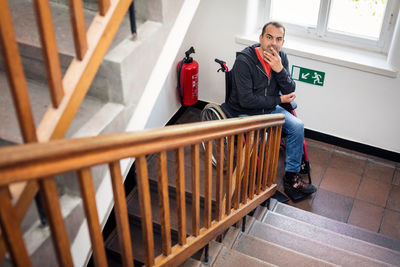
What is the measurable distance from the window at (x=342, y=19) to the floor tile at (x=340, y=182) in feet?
3.84

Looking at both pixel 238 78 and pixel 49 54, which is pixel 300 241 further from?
pixel 49 54

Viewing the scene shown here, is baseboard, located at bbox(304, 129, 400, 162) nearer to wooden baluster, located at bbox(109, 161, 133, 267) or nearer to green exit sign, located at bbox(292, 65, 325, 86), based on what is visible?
green exit sign, located at bbox(292, 65, 325, 86)

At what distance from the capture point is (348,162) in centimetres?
406

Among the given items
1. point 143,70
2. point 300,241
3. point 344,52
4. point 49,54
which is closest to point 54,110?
point 49,54

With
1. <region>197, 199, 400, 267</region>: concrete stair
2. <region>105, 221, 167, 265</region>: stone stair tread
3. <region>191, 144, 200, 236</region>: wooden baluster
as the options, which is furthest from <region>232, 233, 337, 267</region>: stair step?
<region>105, 221, 167, 265</region>: stone stair tread

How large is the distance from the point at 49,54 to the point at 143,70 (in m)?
0.49

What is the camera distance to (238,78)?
3264mm

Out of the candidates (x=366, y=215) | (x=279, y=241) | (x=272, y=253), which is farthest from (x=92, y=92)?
(x=366, y=215)

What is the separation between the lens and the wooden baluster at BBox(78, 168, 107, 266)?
1262 millimetres

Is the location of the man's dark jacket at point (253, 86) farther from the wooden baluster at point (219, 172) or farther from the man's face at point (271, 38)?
the wooden baluster at point (219, 172)

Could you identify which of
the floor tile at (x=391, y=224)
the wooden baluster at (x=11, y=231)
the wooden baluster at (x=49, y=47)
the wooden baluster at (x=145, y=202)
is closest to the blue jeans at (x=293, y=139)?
the floor tile at (x=391, y=224)

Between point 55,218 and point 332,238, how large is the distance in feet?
7.70

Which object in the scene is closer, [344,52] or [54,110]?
[54,110]

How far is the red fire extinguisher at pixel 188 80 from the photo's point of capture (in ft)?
13.6
